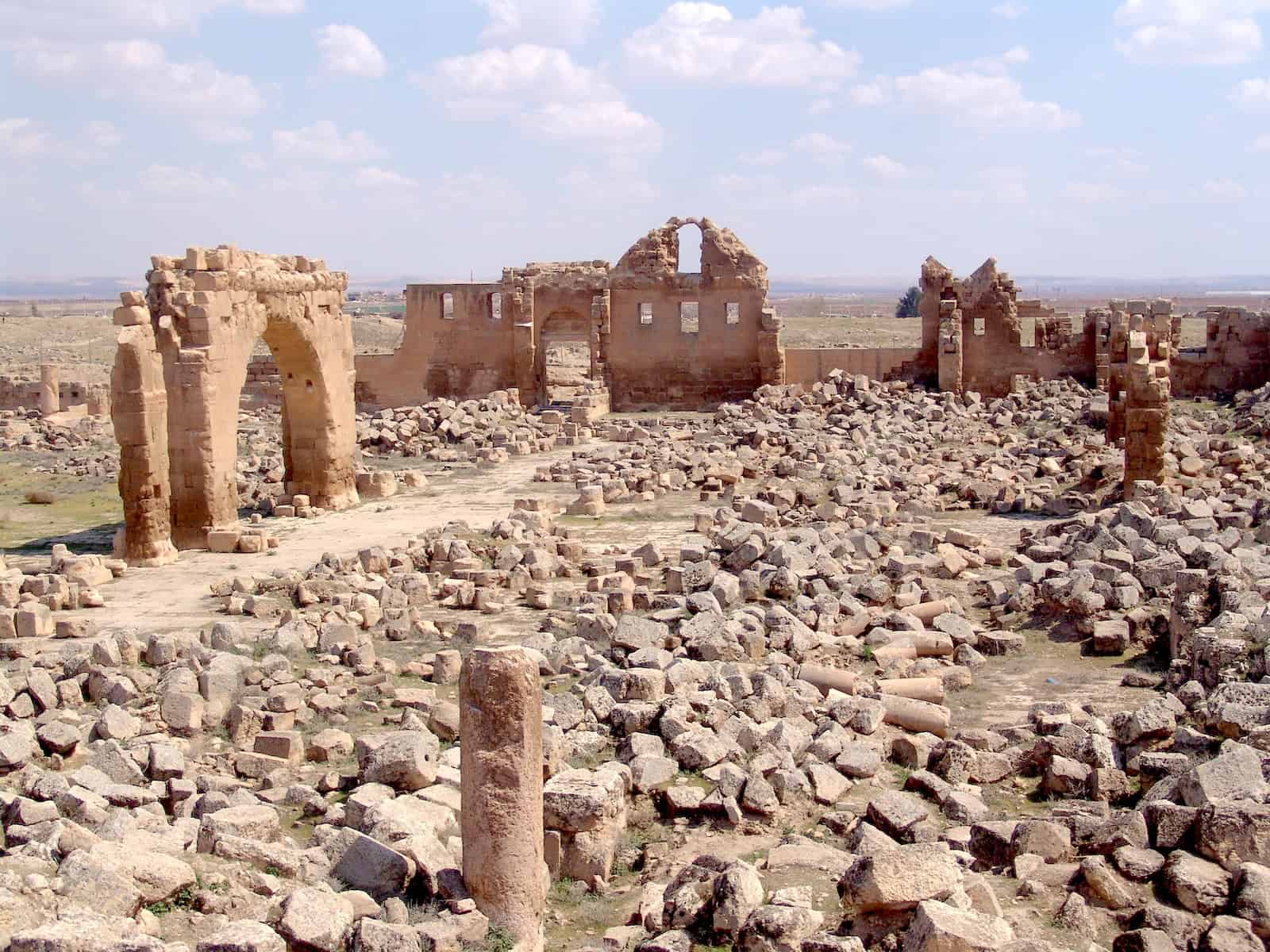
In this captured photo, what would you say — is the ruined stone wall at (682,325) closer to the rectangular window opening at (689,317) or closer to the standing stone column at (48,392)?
the rectangular window opening at (689,317)

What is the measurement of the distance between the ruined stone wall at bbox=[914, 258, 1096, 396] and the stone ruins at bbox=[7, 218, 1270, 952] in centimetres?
518

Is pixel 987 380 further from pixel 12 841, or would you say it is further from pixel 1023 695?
pixel 12 841

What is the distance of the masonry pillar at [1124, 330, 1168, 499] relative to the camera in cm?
1708

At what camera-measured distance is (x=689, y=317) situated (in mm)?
43312

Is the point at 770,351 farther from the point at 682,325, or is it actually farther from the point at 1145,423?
the point at 1145,423

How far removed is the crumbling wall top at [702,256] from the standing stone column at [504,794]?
2498 cm

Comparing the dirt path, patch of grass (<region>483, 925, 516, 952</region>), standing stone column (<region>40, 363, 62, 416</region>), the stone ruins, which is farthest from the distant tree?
patch of grass (<region>483, 925, 516, 952</region>)

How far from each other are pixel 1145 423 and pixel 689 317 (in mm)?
26880

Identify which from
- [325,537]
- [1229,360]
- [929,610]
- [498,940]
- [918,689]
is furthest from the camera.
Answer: [1229,360]

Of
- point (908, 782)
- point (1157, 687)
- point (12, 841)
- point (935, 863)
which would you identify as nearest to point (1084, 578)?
point (1157, 687)

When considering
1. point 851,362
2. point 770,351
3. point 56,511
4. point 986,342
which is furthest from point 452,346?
point 56,511

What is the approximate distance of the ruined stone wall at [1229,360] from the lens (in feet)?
92.8

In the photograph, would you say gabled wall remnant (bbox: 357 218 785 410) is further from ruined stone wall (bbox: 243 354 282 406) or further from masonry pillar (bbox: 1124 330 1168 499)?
masonry pillar (bbox: 1124 330 1168 499)

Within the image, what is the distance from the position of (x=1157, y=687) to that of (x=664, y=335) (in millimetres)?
21598
